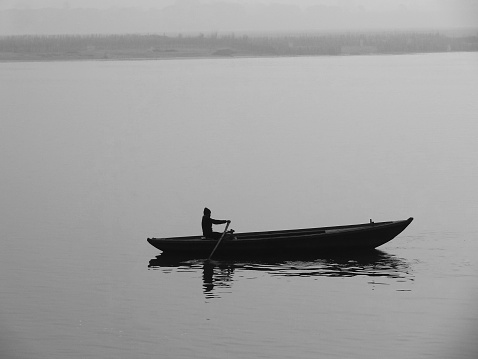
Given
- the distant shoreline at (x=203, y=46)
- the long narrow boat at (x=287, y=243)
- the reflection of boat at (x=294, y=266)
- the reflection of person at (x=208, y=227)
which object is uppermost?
the distant shoreline at (x=203, y=46)

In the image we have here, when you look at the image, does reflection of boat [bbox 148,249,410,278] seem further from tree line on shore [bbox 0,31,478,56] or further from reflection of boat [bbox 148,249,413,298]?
tree line on shore [bbox 0,31,478,56]

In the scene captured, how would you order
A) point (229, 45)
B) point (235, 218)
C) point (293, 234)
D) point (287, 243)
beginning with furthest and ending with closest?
point (229, 45) < point (235, 218) < point (293, 234) < point (287, 243)

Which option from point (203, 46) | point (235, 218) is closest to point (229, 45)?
point (203, 46)

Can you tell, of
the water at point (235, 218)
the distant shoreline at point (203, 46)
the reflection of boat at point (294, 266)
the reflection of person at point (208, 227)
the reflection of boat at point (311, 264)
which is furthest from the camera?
the distant shoreline at point (203, 46)

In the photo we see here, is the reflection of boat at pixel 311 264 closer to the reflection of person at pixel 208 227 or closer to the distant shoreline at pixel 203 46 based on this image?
the reflection of person at pixel 208 227

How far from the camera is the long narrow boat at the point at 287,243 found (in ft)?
77.4

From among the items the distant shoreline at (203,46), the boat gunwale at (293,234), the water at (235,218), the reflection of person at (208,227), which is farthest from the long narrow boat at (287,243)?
the distant shoreline at (203,46)

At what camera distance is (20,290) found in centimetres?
2192

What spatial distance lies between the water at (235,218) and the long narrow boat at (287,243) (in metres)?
0.30

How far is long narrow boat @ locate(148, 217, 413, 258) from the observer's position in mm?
23578

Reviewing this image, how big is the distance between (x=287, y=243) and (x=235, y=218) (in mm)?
5775

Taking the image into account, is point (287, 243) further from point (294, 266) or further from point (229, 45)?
point (229, 45)

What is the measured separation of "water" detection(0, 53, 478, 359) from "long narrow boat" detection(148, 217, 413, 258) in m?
0.30

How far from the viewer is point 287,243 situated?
2356cm
